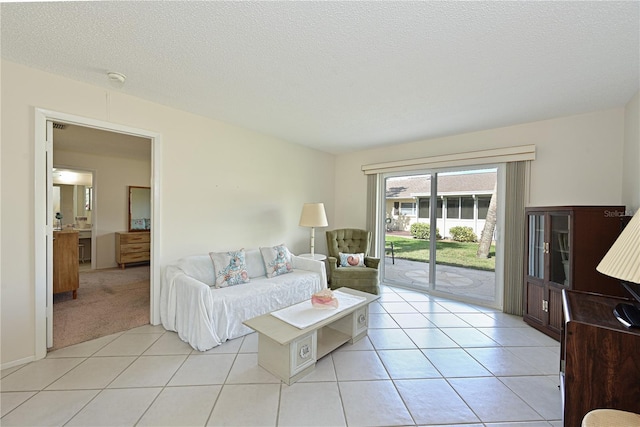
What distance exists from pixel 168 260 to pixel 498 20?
3.58 m

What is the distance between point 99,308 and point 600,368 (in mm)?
4703

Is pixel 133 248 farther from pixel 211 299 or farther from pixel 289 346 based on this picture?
pixel 289 346

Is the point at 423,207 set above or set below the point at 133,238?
above

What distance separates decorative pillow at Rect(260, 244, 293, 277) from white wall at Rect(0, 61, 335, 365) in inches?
18.5

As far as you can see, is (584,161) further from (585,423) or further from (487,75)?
(585,423)

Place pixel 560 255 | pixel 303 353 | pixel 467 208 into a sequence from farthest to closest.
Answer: pixel 467 208
pixel 560 255
pixel 303 353

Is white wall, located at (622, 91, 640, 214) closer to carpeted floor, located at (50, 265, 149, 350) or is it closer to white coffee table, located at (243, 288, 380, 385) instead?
white coffee table, located at (243, 288, 380, 385)

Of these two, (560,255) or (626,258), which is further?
(560,255)

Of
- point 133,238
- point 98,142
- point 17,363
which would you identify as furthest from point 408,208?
point 133,238

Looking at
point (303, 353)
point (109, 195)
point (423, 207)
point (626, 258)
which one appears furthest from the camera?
point (109, 195)

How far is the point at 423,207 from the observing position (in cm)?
424

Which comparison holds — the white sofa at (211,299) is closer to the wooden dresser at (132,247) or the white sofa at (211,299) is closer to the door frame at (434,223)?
the door frame at (434,223)

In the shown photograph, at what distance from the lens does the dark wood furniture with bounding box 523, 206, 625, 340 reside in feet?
8.05

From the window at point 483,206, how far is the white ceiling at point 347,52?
125 cm
